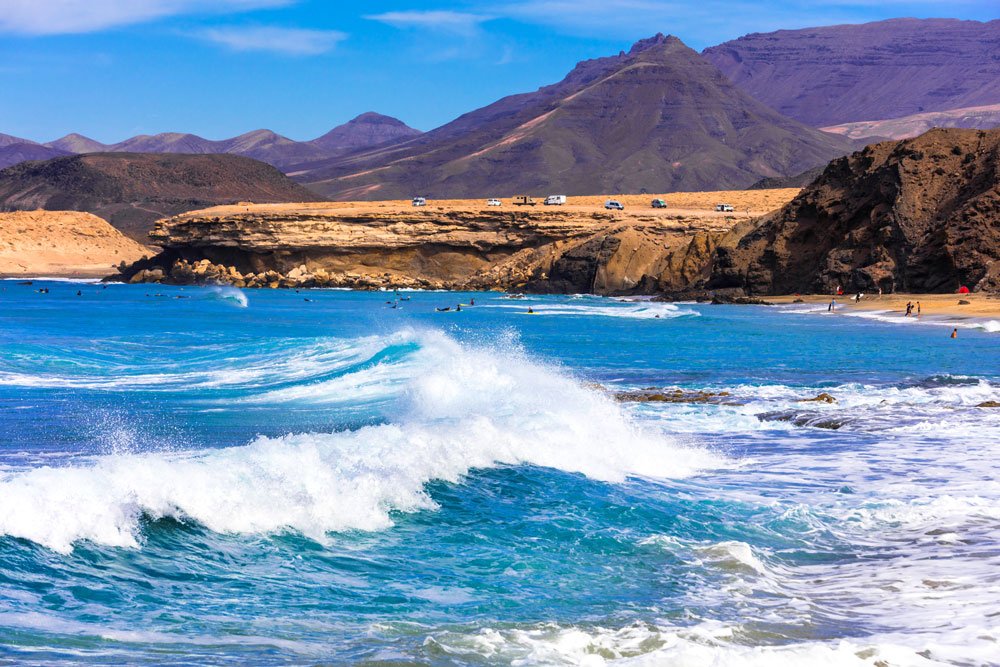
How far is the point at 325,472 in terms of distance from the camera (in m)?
10.1

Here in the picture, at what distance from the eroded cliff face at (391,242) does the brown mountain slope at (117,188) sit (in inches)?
3329

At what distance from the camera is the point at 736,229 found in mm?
58906

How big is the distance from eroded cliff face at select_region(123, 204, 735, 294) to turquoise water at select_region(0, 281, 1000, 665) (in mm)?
56034

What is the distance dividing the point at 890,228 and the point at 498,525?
42.8 meters

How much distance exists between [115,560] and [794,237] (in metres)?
50.2

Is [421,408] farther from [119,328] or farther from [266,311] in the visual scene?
[266,311]

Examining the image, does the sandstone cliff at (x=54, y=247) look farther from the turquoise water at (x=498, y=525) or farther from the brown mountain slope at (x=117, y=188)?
the turquoise water at (x=498, y=525)

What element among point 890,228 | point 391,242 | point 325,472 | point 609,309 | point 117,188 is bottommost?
point 325,472

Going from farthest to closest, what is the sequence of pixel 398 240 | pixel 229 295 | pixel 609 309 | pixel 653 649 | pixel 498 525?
pixel 398 240 → pixel 229 295 → pixel 609 309 → pixel 498 525 → pixel 653 649

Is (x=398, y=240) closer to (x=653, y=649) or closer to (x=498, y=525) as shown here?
(x=498, y=525)

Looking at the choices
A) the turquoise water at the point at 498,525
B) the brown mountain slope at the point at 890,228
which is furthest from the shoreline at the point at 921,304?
the turquoise water at the point at 498,525

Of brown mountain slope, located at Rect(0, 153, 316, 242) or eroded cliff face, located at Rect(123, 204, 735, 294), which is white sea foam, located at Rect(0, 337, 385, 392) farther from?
brown mountain slope, located at Rect(0, 153, 316, 242)

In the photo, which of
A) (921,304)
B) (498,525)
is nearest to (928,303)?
(921,304)

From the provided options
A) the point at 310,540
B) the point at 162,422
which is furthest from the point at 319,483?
the point at 162,422
